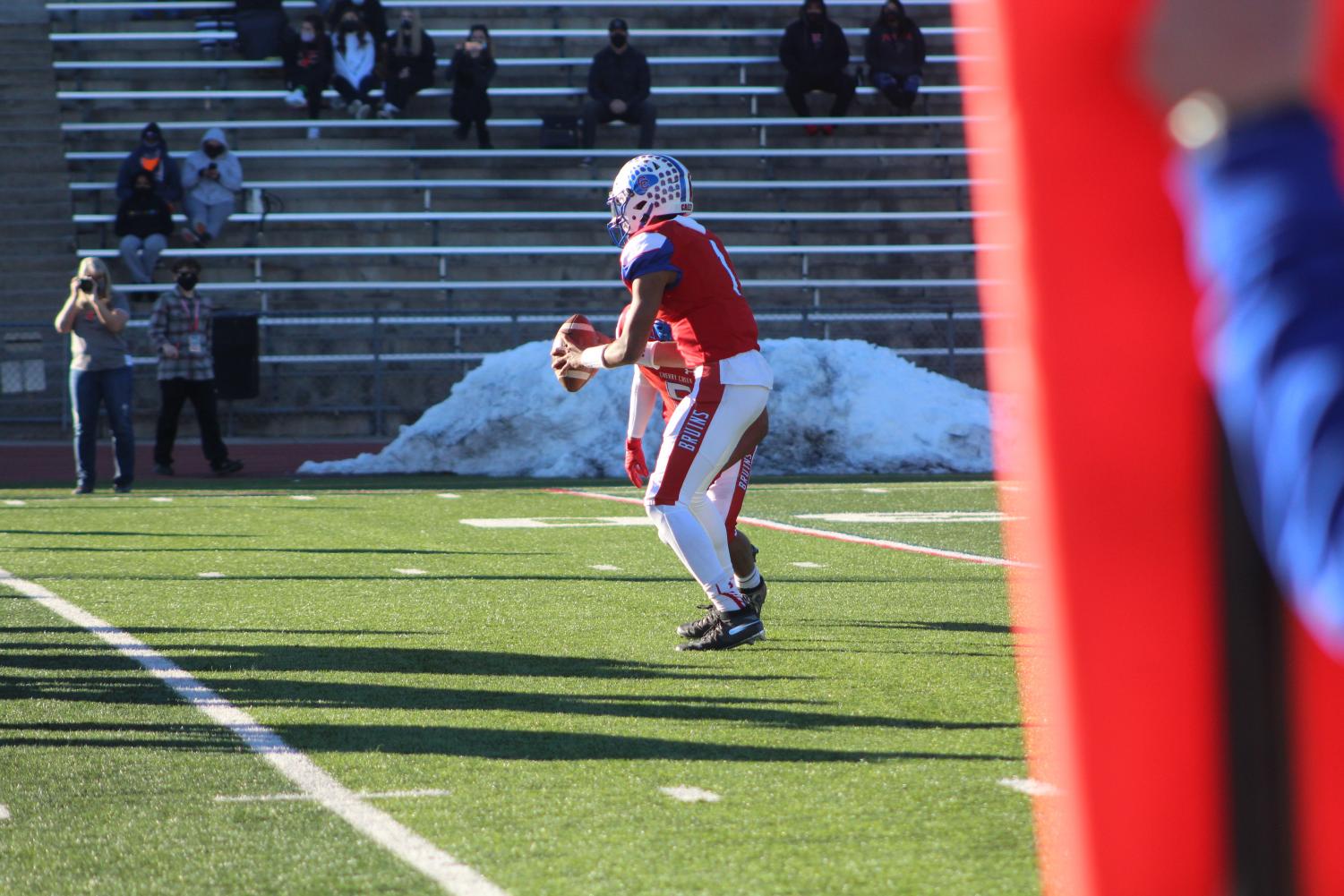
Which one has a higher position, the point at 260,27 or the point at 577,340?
the point at 260,27

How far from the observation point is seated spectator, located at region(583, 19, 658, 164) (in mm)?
23859

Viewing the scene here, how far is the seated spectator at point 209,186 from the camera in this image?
882 inches

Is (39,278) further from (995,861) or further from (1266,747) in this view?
(1266,747)

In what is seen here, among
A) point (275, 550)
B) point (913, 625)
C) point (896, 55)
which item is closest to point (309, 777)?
point (913, 625)

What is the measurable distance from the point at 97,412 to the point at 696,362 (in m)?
8.88

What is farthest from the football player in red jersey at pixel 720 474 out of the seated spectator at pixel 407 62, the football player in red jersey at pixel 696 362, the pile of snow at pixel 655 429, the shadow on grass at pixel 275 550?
the seated spectator at pixel 407 62

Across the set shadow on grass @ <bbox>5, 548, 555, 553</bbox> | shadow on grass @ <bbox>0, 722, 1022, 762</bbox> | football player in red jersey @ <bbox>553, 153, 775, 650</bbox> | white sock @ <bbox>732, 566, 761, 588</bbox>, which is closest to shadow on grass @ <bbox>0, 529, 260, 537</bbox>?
shadow on grass @ <bbox>5, 548, 555, 553</bbox>

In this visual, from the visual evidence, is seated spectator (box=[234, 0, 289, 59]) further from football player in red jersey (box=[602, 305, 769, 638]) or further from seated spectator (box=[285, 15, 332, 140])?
football player in red jersey (box=[602, 305, 769, 638])

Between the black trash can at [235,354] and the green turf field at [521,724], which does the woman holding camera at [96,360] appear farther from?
the black trash can at [235,354]

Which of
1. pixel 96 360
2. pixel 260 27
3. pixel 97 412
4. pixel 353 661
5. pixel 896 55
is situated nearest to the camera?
pixel 353 661

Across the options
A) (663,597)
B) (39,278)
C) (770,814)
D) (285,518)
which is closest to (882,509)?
(285,518)

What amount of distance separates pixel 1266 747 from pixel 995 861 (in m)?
2.72

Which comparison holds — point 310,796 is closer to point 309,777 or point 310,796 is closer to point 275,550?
point 309,777

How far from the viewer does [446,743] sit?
15.6 feet
